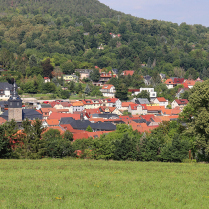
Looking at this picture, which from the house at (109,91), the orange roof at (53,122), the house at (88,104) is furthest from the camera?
the house at (109,91)

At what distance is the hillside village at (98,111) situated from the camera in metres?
44.2

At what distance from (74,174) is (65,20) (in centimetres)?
12625

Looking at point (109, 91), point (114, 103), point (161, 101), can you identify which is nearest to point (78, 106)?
point (114, 103)

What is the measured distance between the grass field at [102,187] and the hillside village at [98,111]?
22.4 m

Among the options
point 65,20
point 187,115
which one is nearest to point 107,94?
point 187,115

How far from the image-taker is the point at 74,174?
1216cm

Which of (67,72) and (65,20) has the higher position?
(65,20)

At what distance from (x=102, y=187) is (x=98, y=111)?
155 ft

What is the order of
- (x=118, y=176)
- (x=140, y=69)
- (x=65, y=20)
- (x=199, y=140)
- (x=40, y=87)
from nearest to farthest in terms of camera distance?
1. (x=118, y=176)
2. (x=199, y=140)
3. (x=40, y=87)
4. (x=140, y=69)
5. (x=65, y=20)

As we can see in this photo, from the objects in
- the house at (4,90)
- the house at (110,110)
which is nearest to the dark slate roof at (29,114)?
the house at (110,110)

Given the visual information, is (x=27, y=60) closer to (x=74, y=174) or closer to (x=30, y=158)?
(x=30, y=158)

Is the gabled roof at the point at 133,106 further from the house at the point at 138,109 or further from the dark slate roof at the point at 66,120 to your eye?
the dark slate roof at the point at 66,120

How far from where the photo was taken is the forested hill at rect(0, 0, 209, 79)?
89344mm

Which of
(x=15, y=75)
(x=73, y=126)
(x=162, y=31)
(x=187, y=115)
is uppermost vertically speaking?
(x=162, y=31)
